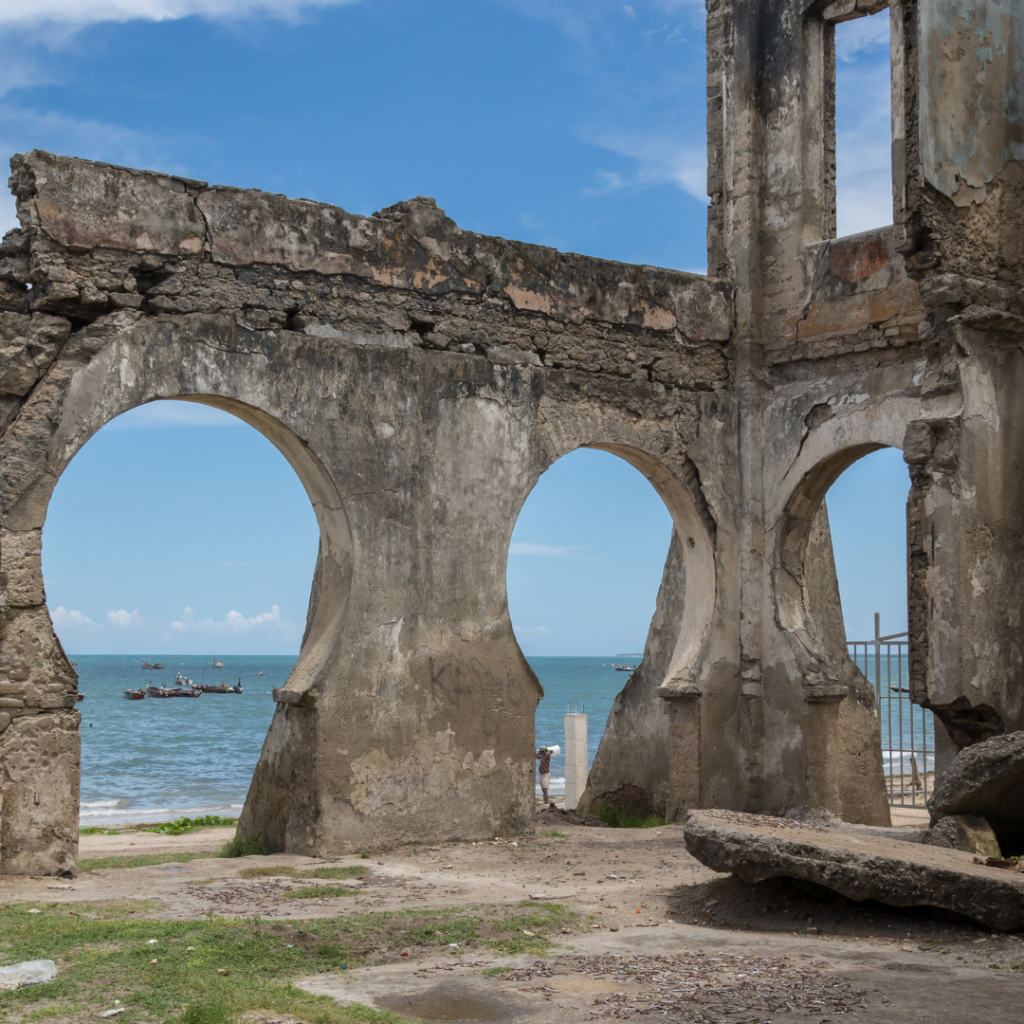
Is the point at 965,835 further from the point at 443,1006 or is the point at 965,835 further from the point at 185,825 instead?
the point at 185,825

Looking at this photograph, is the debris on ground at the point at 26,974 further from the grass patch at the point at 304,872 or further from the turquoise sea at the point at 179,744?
the turquoise sea at the point at 179,744

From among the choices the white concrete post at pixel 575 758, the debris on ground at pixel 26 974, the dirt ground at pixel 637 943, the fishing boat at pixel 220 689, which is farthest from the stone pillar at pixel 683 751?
the fishing boat at pixel 220 689

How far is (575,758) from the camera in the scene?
15.1 metres

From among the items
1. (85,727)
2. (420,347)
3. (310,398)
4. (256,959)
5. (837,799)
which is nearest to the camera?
(256,959)

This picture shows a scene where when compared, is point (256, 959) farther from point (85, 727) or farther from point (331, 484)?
point (85, 727)

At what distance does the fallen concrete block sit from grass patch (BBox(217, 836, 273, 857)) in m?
4.40

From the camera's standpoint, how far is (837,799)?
1027 centimetres

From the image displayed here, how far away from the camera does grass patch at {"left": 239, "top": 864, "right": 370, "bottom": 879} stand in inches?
299

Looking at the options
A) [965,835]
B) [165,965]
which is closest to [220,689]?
[965,835]

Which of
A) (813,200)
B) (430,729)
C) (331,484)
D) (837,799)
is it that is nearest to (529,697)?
(430,729)

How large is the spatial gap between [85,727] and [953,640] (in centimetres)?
3655

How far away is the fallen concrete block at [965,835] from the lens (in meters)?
6.79

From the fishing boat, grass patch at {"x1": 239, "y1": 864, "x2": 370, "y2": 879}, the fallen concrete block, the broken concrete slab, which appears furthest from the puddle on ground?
the fishing boat

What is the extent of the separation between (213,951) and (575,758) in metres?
10.0
